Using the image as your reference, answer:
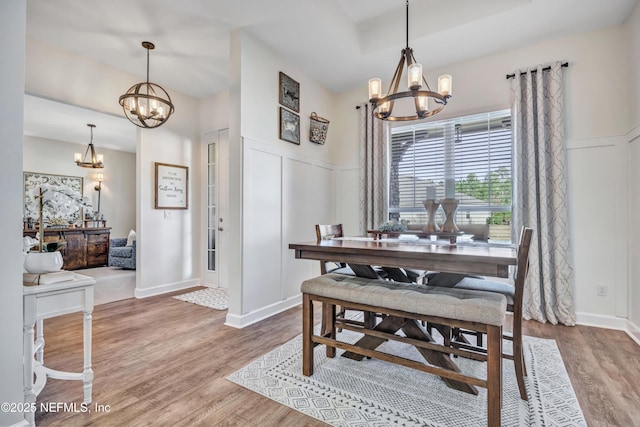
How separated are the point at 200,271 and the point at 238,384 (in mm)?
3124

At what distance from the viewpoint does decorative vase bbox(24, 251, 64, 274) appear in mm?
1566

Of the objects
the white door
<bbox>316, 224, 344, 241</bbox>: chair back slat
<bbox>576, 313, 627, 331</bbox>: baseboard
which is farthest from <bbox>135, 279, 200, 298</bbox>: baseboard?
<bbox>576, 313, 627, 331</bbox>: baseboard

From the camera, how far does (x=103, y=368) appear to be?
6.80 ft

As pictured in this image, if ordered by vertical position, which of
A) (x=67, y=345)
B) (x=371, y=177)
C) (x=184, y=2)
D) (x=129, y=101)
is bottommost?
(x=67, y=345)

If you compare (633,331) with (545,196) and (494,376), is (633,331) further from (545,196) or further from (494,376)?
(494,376)

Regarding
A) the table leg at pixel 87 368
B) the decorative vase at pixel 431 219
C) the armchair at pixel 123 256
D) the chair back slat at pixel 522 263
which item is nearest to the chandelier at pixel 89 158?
the armchair at pixel 123 256

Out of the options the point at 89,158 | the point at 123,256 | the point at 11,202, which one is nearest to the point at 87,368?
the point at 11,202

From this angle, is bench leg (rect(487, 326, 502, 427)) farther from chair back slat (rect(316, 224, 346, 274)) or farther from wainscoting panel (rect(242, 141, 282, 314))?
wainscoting panel (rect(242, 141, 282, 314))

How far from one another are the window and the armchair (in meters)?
5.19

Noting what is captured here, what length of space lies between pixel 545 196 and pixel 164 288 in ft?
15.6

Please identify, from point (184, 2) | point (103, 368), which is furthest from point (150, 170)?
point (103, 368)

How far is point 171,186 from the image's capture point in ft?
14.2

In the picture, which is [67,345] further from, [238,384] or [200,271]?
[200,271]

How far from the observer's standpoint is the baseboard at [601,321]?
9.19ft
